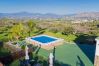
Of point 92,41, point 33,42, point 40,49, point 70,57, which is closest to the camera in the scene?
point 70,57

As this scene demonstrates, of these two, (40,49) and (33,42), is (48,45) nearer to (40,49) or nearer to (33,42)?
(40,49)

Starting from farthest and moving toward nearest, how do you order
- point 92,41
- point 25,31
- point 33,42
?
point 25,31, point 92,41, point 33,42

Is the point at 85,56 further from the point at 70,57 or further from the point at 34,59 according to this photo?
the point at 34,59

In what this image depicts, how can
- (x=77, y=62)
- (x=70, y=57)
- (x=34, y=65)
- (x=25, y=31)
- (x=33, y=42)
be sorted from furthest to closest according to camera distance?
(x=25, y=31), (x=33, y=42), (x=70, y=57), (x=77, y=62), (x=34, y=65)

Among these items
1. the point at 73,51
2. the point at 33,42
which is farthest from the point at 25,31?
the point at 73,51

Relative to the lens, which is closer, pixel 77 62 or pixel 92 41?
pixel 77 62

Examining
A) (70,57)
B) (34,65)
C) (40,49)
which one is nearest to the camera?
(34,65)

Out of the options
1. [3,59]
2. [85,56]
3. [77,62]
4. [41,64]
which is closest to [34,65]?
[41,64]

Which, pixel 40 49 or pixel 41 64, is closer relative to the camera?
pixel 41 64
